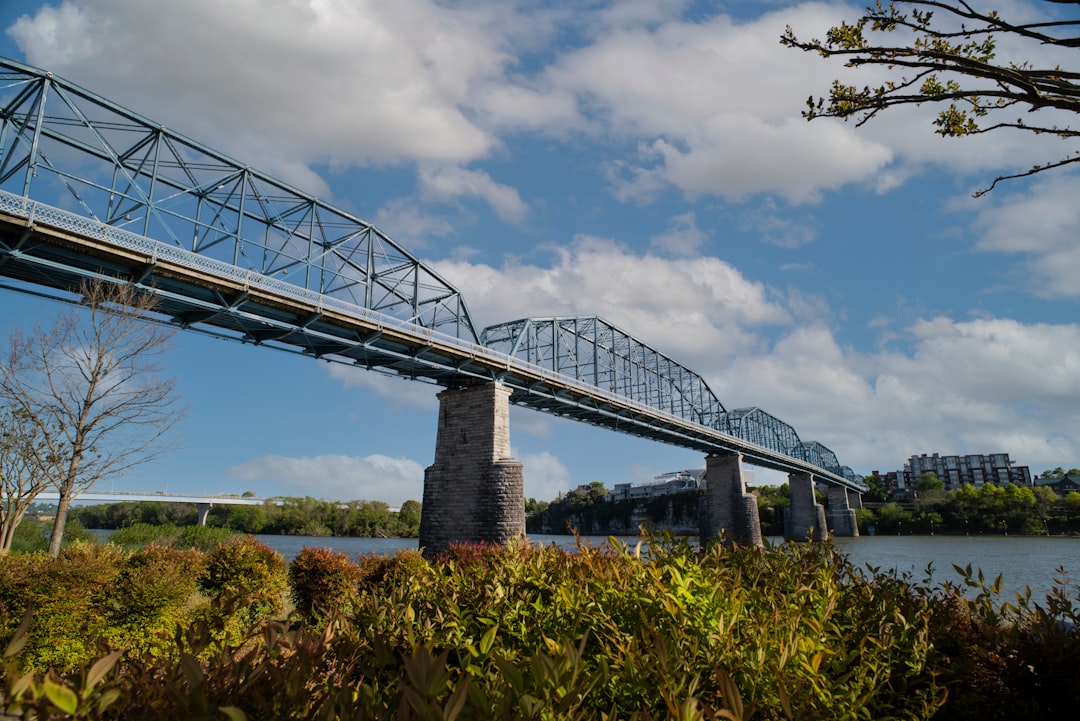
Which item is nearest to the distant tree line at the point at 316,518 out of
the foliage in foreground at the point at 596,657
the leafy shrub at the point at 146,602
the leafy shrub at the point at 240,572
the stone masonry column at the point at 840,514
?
the stone masonry column at the point at 840,514

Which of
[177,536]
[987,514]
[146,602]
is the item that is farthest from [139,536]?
[987,514]

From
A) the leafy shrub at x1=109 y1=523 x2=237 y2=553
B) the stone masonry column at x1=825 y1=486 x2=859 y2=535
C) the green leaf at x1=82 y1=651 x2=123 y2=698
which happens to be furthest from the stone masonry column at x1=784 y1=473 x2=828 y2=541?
the green leaf at x1=82 y1=651 x2=123 y2=698

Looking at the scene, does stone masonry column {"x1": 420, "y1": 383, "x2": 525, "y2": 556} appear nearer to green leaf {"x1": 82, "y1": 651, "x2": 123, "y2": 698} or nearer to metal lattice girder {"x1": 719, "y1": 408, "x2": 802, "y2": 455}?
green leaf {"x1": 82, "y1": 651, "x2": 123, "y2": 698}

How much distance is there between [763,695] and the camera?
2.97 meters

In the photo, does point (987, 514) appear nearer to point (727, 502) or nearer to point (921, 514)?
point (921, 514)

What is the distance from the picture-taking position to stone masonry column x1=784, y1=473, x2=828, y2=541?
84375 mm

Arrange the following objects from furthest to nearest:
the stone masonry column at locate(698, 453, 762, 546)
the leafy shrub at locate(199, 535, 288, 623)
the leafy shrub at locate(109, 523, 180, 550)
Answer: the stone masonry column at locate(698, 453, 762, 546) < the leafy shrub at locate(109, 523, 180, 550) < the leafy shrub at locate(199, 535, 288, 623)

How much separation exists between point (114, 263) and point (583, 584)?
24.1m

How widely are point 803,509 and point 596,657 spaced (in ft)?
314

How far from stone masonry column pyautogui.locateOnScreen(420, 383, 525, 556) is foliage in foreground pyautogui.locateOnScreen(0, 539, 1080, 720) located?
24442 mm

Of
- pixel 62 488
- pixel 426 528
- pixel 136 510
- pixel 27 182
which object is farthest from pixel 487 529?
pixel 136 510

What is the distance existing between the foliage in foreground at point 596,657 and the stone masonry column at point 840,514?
109m

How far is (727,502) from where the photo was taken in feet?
212

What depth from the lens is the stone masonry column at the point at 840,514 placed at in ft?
337
